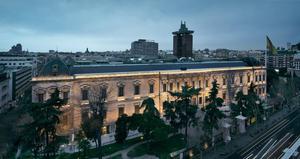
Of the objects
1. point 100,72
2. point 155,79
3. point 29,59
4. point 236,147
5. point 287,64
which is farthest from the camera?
point 287,64

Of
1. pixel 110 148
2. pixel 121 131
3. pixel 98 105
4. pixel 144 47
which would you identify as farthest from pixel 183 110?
pixel 144 47

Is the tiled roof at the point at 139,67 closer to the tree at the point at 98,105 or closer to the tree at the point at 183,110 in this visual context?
the tree at the point at 98,105

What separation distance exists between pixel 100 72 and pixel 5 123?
18.3 m

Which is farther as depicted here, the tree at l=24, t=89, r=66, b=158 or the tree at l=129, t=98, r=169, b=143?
the tree at l=129, t=98, r=169, b=143

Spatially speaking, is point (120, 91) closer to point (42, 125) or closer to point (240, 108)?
point (42, 125)

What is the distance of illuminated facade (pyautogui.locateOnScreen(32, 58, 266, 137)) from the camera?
4197cm

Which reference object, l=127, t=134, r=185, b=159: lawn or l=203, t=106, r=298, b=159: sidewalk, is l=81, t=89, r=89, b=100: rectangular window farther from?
l=203, t=106, r=298, b=159: sidewalk

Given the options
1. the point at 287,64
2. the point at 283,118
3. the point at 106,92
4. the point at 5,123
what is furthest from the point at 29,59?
the point at 287,64

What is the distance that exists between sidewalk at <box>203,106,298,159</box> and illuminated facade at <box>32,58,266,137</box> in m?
12.3

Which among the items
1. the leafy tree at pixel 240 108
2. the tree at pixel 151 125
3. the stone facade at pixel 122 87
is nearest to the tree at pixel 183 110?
the tree at pixel 151 125

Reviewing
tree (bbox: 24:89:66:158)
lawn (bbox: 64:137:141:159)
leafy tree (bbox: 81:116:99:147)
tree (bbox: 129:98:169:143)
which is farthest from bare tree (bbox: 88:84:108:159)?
tree (bbox: 24:89:66:158)

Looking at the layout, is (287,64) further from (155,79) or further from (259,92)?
(155,79)

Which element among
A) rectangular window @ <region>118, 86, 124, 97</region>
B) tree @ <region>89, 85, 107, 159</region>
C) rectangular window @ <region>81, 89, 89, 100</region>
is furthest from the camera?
rectangular window @ <region>118, 86, 124, 97</region>

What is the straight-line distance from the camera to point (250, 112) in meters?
48.3
